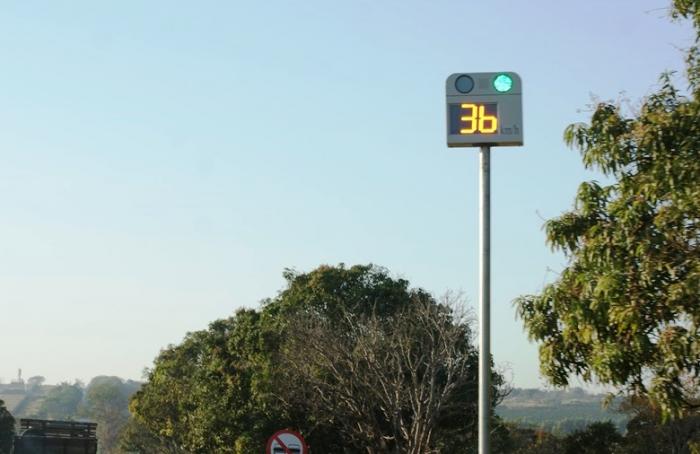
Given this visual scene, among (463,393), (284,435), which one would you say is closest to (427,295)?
(463,393)

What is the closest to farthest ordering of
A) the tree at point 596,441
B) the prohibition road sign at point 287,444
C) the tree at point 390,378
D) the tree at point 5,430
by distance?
the prohibition road sign at point 287,444, the tree at point 390,378, the tree at point 596,441, the tree at point 5,430

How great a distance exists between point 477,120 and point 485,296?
5.41 ft

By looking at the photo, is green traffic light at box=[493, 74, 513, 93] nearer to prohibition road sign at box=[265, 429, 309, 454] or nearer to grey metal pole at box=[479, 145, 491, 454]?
grey metal pole at box=[479, 145, 491, 454]

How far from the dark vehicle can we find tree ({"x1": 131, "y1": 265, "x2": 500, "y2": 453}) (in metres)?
4.80

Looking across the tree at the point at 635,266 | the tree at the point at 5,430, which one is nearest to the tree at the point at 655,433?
the tree at the point at 635,266

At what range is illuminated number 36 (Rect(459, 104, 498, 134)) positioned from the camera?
33.5ft

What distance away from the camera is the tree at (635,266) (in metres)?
10.0

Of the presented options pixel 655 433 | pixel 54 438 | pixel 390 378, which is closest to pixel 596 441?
pixel 655 433

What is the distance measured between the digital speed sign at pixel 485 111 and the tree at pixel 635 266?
55.6 inches

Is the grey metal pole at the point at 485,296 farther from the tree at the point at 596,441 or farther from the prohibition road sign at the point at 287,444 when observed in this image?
the tree at the point at 596,441

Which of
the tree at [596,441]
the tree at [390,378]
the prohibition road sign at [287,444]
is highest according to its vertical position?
the tree at [390,378]

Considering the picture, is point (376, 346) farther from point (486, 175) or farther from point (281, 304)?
point (486, 175)

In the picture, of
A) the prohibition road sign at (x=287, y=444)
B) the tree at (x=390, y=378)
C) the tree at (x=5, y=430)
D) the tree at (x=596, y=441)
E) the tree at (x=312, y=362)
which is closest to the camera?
the prohibition road sign at (x=287, y=444)

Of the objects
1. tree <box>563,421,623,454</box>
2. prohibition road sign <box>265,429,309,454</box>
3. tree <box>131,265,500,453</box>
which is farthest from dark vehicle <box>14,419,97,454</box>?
tree <box>563,421,623,454</box>
